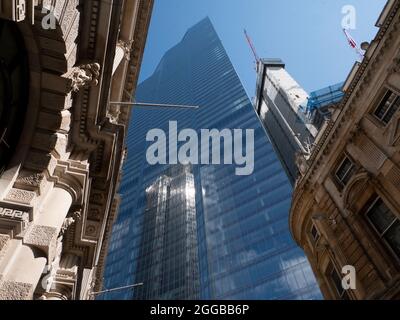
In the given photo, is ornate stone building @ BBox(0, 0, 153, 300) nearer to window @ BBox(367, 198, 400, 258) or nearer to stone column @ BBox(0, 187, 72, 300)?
stone column @ BBox(0, 187, 72, 300)

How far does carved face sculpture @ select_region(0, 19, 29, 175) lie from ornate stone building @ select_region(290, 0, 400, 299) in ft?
38.5

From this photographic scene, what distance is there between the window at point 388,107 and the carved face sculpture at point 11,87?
1330 cm

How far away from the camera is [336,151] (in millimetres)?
15656

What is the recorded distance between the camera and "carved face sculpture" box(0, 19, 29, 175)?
6266 mm

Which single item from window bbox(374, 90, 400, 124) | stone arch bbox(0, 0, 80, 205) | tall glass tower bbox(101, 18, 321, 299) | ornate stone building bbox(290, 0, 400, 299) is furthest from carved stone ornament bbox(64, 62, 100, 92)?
tall glass tower bbox(101, 18, 321, 299)

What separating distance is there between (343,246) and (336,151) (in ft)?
16.1

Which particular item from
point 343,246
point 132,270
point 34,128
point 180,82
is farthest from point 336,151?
point 180,82

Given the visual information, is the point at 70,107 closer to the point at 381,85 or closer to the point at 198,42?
the point at 381,85

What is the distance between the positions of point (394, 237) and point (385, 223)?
2.17 feet

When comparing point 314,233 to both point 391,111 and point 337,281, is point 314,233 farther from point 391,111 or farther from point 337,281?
point 391,111

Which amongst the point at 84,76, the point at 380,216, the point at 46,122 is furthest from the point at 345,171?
the point at 46,122

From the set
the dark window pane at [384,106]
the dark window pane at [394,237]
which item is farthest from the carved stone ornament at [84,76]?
the dark window pane at [384,106]

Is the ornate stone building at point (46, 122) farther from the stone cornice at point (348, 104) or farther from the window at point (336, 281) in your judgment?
the window at point (336, 281)

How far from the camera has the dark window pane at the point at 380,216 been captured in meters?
12.0
